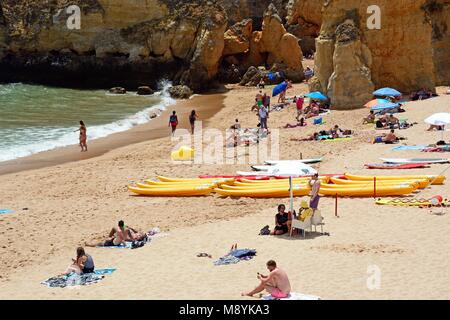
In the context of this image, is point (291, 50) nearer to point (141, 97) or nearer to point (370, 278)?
point (141, 97)

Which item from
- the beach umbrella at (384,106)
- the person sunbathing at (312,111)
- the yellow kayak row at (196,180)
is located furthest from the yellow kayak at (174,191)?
the person sunbathing at (312,111)

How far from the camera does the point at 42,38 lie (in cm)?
4434

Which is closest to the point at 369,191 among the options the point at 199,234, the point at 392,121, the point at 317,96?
the point at 199,234

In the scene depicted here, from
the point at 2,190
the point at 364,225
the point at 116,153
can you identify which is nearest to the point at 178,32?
the point at 116,153

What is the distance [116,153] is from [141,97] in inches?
602

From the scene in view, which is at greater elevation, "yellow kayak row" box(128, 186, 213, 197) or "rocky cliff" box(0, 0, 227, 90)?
"rocky cliff" box(0, 0, 227, 90)

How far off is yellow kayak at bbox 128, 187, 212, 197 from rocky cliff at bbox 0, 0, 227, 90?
76.8ft

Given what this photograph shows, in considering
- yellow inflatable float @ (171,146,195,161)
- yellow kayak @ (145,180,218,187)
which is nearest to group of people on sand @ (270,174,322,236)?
yellow kayak @ (145,180,218,187)

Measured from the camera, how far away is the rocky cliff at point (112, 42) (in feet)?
136

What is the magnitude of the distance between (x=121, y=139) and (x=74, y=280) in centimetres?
1573

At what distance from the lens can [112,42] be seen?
43.6 metres

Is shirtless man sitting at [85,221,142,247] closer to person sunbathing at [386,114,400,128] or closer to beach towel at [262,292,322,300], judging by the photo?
A: beach towel at [262,292,322,300]

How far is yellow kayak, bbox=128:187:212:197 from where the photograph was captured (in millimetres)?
17375

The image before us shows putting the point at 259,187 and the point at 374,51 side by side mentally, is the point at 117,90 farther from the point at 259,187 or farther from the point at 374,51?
the point at 259,187
